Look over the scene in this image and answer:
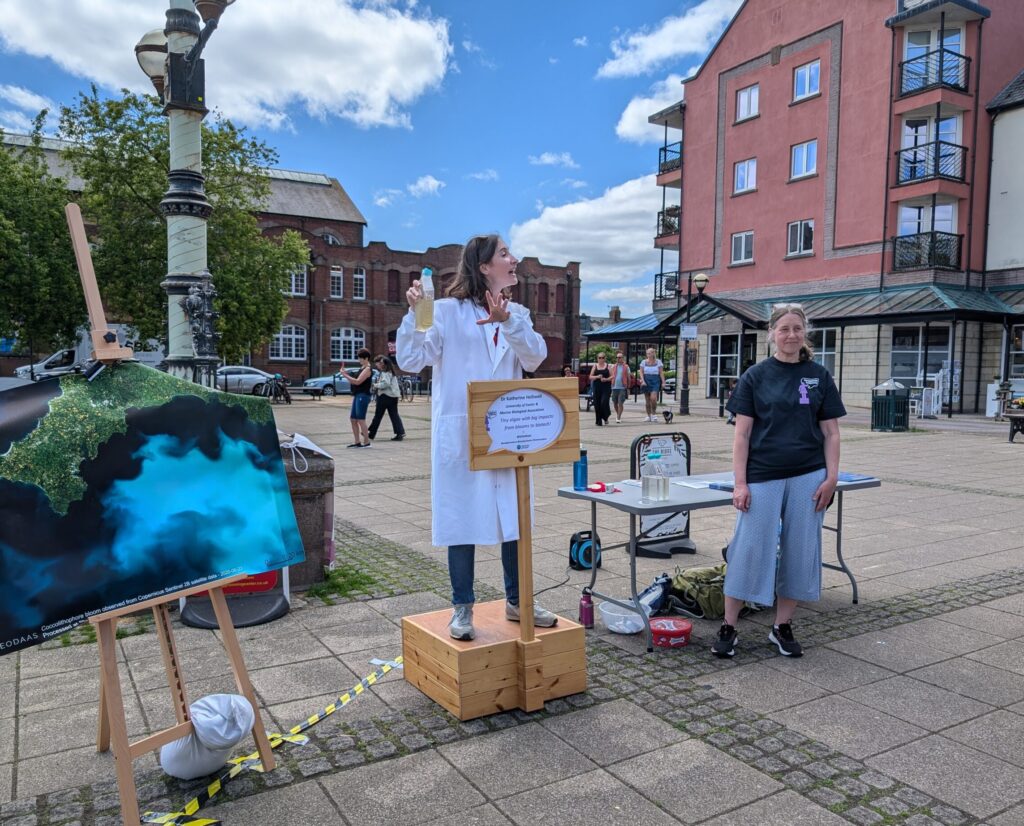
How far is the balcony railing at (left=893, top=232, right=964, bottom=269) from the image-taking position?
24.2 metres

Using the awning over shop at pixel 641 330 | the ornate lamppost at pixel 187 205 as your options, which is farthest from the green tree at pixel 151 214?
the ornate lamppost at pixel 187 205

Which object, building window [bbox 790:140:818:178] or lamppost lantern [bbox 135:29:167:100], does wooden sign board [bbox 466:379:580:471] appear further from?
building window [bbox 790:140:818:178]

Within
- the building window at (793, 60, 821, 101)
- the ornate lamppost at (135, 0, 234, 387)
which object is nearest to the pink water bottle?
the ornate lamppost at (135, 0, 234, 387)

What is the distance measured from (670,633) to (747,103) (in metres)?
30.3

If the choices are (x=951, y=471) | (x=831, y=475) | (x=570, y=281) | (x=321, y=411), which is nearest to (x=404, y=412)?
(x=321, y=411)

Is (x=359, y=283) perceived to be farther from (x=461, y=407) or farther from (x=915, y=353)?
(x=461, y=407)

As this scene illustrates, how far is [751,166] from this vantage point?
98.8ft

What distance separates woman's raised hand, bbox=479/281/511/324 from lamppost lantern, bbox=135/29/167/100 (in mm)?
4835

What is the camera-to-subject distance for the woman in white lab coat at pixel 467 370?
350cm

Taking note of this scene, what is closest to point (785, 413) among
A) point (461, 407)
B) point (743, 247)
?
point (461, 407)

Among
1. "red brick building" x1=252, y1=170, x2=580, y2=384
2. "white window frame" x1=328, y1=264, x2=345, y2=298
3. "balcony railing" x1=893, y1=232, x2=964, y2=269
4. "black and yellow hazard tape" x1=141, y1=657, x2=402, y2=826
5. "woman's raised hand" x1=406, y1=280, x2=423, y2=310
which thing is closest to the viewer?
"black and yellow hazard tape" x1=141, y1=657, x2=402, y2=826

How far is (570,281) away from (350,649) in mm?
55606

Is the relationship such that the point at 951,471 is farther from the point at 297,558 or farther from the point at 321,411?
the point at 321,411

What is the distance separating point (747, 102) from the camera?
30359mm
